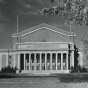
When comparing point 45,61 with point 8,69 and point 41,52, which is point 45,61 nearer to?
point 41,52

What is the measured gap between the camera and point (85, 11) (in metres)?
15.6

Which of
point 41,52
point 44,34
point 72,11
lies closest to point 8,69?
point 41,52

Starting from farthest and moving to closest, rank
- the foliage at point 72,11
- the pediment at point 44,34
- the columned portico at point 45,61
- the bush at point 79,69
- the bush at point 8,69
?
1. the pediment at point 44,34
2. the bush at point 8,69
3. the bush at point 79,69
4. the columned portico at point 45,61
5. the foliage at point 72,11

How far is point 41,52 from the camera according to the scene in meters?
36.7

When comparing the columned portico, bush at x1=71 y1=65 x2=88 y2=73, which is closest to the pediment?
the columned portico

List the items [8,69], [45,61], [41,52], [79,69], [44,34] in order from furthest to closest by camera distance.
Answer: [44,34]
[79,69]
[8,69]
[41,52]
[45,61]

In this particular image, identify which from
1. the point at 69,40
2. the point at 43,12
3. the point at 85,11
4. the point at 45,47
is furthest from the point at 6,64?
the point at 85,11

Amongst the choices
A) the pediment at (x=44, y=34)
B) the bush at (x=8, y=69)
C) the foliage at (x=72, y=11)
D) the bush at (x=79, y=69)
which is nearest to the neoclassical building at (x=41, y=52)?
the pediment at (x=44, y=34)

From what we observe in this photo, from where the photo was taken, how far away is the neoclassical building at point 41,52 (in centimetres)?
3644

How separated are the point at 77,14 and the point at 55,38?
21.8 metres

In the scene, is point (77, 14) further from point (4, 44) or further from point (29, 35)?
point (4, 44)

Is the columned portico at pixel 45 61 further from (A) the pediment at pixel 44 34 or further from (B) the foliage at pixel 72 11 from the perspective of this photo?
(B) the foliage at pixel 72 11

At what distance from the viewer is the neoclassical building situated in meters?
36.4

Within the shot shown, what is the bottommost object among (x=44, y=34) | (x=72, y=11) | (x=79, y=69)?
(x=79, y=69)
